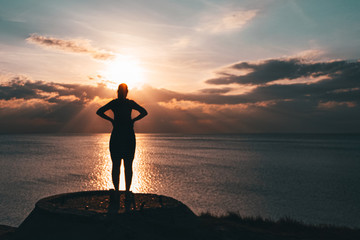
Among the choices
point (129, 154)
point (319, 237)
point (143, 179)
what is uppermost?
point (129, 154)

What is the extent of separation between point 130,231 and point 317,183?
113ft

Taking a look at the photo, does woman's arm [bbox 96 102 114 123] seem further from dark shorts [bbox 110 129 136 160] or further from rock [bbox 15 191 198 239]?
rock [bbox 15 191 198 239]

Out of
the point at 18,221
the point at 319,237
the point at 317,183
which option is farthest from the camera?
the point at 317,183

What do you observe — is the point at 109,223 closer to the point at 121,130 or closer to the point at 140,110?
the point at 121,130

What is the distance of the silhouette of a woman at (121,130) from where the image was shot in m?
8.62

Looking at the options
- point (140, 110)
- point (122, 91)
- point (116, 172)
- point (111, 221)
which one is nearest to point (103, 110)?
point (122, 91)

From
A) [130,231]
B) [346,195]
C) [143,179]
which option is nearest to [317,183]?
[346,195]

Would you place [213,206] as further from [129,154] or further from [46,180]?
[46,180]

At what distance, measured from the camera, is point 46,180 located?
36938 mm

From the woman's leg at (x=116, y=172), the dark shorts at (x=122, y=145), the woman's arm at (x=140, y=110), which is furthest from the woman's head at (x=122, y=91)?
the woman's leg at (x=116, y=172)

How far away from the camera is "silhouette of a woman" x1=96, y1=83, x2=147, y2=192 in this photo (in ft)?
28.3

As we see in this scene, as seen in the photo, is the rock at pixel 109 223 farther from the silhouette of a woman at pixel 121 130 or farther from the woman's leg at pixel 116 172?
the silhouette of a woman at pixel 121 130

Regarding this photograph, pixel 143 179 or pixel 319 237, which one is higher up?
pixel 319 237

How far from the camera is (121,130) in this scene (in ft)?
28.4
